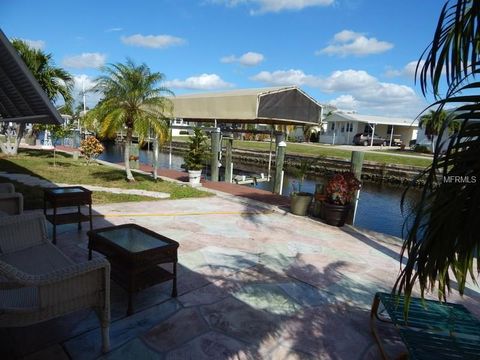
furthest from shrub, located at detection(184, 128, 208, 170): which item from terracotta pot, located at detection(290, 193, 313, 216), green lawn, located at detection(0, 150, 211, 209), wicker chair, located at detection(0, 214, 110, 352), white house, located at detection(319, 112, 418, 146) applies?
white house, located at detection(319, 112, 418, 146)

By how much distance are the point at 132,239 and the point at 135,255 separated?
0.71 metres

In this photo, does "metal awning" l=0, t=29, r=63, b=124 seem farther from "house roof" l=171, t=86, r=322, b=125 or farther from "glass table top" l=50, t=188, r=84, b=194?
"house roof" l=171, t=86, r=322, b=125

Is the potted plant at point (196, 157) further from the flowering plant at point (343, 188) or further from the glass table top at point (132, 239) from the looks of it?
the glass table top at point (132, 239)

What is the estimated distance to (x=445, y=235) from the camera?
1336 millimetres

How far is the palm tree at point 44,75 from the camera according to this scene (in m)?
15.1

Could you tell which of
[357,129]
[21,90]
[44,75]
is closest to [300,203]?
[21,90]

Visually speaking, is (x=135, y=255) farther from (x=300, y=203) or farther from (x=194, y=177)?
(x=194, y=177)

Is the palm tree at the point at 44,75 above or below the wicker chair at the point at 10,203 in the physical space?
above

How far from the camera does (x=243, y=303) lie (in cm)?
374

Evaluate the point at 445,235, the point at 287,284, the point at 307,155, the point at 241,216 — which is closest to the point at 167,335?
the point at 287,284

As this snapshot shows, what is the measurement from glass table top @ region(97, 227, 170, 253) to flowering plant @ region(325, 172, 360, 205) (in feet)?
14.9

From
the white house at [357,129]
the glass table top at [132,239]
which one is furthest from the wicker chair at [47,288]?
the white house at [357,129]

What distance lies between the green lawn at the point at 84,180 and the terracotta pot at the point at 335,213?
3.69m

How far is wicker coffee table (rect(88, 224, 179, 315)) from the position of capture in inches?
129
